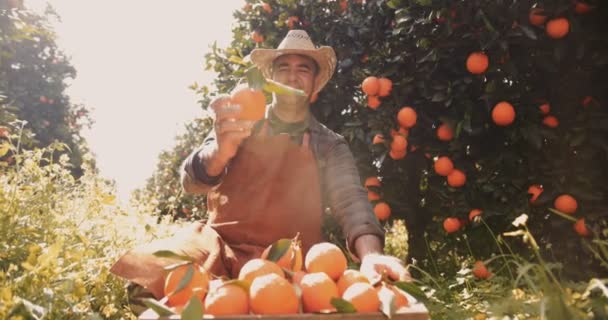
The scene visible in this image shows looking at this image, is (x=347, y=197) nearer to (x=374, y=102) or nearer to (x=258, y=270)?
(x=258, y=270)

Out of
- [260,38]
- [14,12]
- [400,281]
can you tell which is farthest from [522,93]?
[14,12]

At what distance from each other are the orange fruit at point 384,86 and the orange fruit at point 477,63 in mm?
574

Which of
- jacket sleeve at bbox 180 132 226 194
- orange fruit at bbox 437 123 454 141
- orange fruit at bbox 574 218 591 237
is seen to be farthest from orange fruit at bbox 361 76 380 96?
orange fruit at bbox 574 218 591 237

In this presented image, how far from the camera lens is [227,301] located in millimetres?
A: 1207

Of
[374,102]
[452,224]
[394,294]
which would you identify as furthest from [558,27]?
[394,294]

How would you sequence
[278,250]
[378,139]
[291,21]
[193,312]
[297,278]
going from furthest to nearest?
[291,21] → [378,139] → [278,250] → [297,278] → [193,312]

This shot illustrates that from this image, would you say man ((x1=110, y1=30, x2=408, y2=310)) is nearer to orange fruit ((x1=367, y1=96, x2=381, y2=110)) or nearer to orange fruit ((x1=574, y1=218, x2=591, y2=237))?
orange fruit ((x1=367, y1=96, x2=381, y2=110))

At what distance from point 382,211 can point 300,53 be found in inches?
52.4

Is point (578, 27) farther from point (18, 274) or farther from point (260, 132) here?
point (18, 274)

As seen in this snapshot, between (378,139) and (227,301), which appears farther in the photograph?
(378,139)

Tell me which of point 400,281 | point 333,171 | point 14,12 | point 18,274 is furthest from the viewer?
point 14,12

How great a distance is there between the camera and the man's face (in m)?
2.57

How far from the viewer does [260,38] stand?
13.9ft

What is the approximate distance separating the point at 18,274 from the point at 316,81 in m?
2.00
